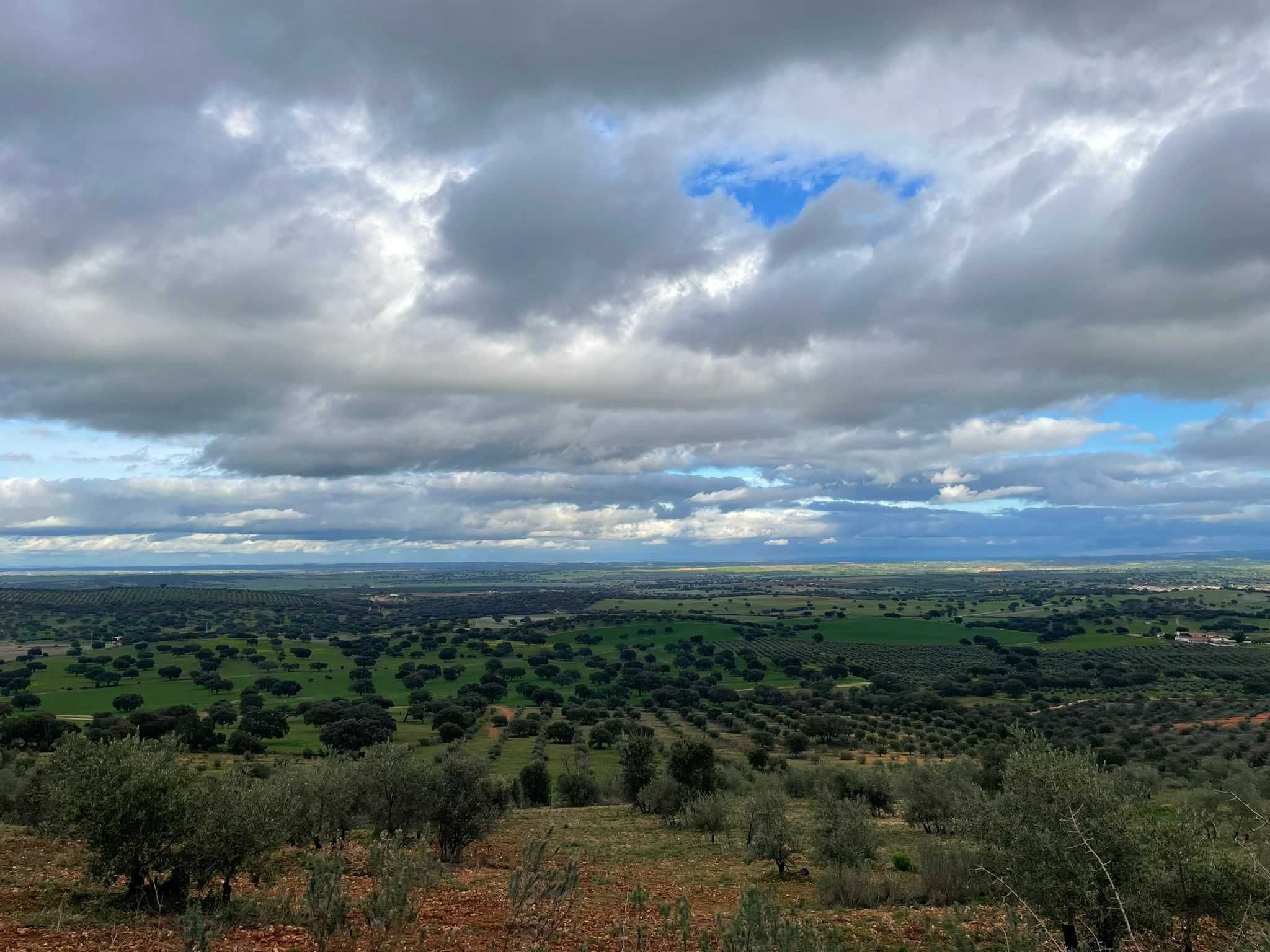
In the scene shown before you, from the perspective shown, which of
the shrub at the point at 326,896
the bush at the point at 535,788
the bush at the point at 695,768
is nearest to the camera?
the shrub at the point at 326,896

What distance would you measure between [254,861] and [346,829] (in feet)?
41.8

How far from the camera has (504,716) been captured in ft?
375

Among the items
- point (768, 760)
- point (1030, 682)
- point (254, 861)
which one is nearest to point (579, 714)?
point (768, 760)

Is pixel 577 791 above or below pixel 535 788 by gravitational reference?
below

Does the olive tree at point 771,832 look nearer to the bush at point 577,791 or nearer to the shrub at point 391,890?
the shrub at point 391,890

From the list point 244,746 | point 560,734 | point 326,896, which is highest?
point 326,896

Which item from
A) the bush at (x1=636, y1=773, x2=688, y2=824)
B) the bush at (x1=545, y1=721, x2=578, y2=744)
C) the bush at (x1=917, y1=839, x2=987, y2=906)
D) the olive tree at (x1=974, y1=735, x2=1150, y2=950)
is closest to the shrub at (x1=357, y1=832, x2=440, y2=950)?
the olive tree at (x1=974, y1=735, x2=1150, y2=950)

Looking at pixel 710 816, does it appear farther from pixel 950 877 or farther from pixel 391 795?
pixel 391 795

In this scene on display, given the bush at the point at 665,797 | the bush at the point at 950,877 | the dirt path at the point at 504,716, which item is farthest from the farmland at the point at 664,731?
the dirt path at the point at 504,716

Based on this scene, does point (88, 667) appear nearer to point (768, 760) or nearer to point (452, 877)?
point (768, 760)

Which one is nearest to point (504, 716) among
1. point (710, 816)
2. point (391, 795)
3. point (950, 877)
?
point (710, 816)

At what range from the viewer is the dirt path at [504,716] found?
9744cm

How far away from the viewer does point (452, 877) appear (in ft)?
85.0

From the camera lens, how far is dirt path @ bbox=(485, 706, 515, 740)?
97438 mm
